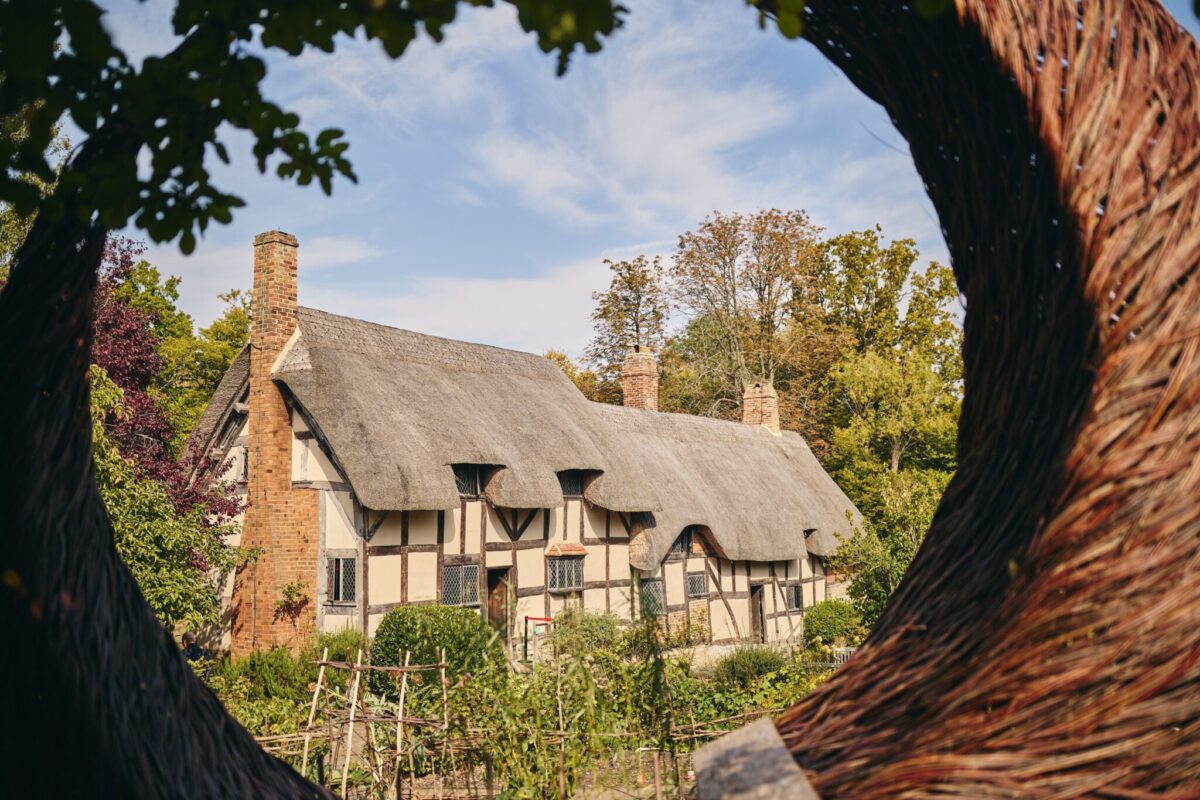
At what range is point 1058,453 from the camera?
173 centimetres

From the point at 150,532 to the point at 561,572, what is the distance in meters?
7.33

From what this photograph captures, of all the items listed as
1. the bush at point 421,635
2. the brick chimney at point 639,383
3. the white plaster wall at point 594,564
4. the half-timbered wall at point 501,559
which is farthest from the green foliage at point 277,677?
the brick chimney at point 639,383

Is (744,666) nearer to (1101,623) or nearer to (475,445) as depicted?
(475,445)

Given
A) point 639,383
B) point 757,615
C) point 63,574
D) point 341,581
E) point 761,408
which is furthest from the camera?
point 761,408

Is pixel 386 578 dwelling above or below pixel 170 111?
below

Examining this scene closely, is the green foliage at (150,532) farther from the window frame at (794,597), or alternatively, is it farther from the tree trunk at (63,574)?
the window frame at (794,597)

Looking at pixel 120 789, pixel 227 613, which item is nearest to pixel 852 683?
pixel 120 789

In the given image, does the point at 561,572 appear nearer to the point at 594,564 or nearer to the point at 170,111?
the point at 594,564

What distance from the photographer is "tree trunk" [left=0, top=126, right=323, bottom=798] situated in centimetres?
186

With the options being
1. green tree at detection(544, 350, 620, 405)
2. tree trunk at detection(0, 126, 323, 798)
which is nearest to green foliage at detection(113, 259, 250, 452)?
green tree at detection(544, 350, 620, 405)

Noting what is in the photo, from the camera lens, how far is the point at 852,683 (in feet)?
6.51

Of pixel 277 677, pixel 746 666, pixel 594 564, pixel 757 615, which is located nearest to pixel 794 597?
pixel 757 615

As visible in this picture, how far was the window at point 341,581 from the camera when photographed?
1460cm

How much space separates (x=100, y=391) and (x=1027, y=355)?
492 inches
